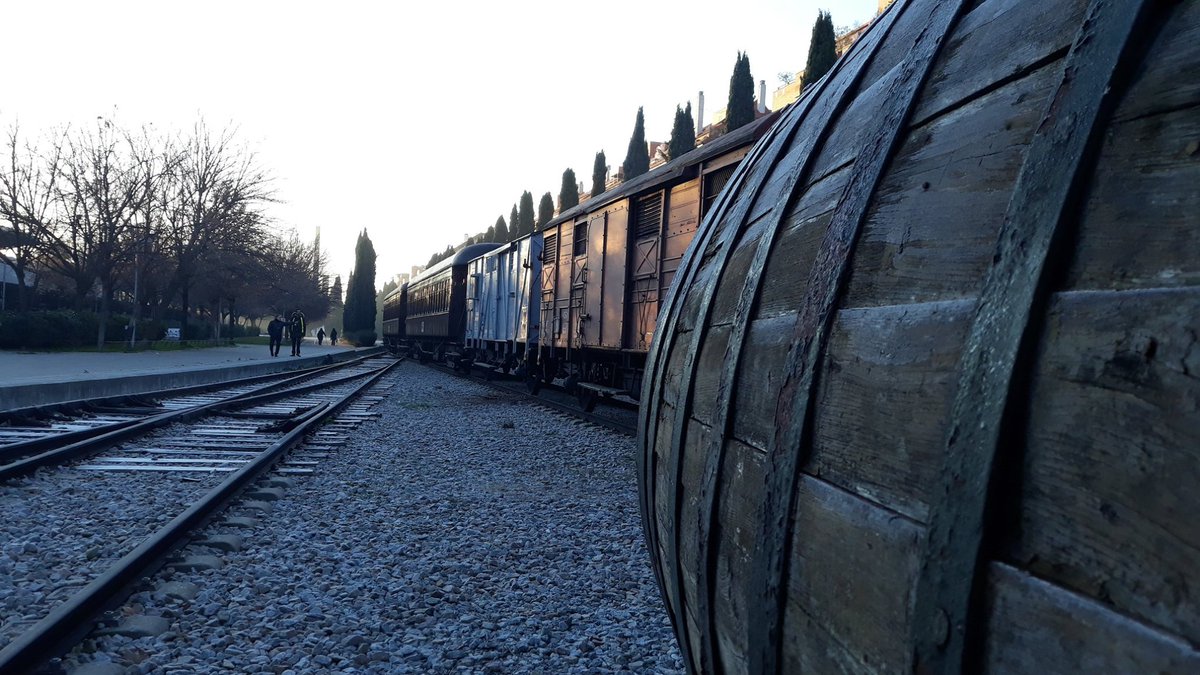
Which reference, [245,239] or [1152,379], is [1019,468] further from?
[245,239]

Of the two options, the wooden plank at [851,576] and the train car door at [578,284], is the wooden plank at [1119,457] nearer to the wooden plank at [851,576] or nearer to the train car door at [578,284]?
the wooden plank at [851,576]

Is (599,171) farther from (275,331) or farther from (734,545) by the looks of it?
(734,545)

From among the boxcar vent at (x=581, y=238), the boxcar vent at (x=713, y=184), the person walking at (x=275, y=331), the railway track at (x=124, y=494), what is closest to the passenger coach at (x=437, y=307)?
the person walking at (x=275, y=331)

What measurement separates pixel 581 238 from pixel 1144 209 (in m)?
12.0

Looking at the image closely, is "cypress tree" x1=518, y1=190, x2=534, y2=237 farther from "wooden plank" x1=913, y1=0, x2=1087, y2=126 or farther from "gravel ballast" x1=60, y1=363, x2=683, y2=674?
"wooden plank" x1=913, y1=0, x2=1087, y2=126

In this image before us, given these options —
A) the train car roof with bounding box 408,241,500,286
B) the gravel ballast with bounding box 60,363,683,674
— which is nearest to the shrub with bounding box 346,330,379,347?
the train car roof with bounding box 408,241,500,286

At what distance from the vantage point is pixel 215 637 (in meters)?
3.39

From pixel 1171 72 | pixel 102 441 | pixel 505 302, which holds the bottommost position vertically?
pixel 102 441

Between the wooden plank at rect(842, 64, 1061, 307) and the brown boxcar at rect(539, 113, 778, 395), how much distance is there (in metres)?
5.89

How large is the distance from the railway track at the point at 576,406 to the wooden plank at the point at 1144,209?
8.84 metres

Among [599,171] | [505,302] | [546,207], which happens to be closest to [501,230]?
[546,207]

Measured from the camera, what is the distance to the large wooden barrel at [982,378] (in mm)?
677

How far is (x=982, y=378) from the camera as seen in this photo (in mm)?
797

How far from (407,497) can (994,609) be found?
598 centimetres
